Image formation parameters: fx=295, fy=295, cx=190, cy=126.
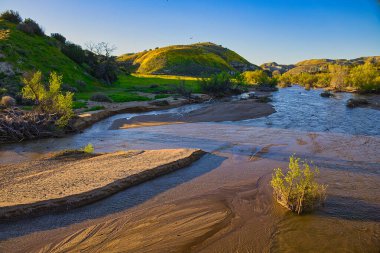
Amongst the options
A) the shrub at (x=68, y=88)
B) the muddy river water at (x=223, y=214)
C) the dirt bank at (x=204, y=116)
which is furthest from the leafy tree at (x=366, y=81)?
the shrub at (x=68, y=88)

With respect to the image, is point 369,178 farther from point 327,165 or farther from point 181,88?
point 181,88

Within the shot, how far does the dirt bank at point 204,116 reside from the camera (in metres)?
19.5

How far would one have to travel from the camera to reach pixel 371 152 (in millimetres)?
12086

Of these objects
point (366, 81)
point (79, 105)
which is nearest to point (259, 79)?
point (366, 81)

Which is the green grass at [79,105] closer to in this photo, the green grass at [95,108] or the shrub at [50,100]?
the green grass at [95,108]

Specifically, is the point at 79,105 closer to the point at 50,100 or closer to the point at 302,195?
the point at 50,100

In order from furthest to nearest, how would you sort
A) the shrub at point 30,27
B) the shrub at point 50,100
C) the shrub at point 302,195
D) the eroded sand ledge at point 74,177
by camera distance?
the shrub at point 30,27
the shrub at point 50,100
the eroded sand ledge at point 74,177
the shrub at point 302,195

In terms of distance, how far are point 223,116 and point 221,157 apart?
36.9 feet

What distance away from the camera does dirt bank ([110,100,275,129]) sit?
769 inches

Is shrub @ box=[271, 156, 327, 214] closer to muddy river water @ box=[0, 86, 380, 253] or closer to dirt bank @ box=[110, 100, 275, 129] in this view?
muddy river water @ box=[0, 86, 380, 253]

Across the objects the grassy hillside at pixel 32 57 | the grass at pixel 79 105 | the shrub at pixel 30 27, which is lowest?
the grass at pixel 79 105

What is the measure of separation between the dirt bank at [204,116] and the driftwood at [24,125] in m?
3.92

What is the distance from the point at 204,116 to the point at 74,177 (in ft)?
49.6

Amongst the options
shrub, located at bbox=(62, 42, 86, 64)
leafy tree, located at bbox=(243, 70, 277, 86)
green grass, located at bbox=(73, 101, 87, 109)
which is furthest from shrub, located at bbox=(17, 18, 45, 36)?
leafy tree, located at bbox=(243, 70, 277, 86)
